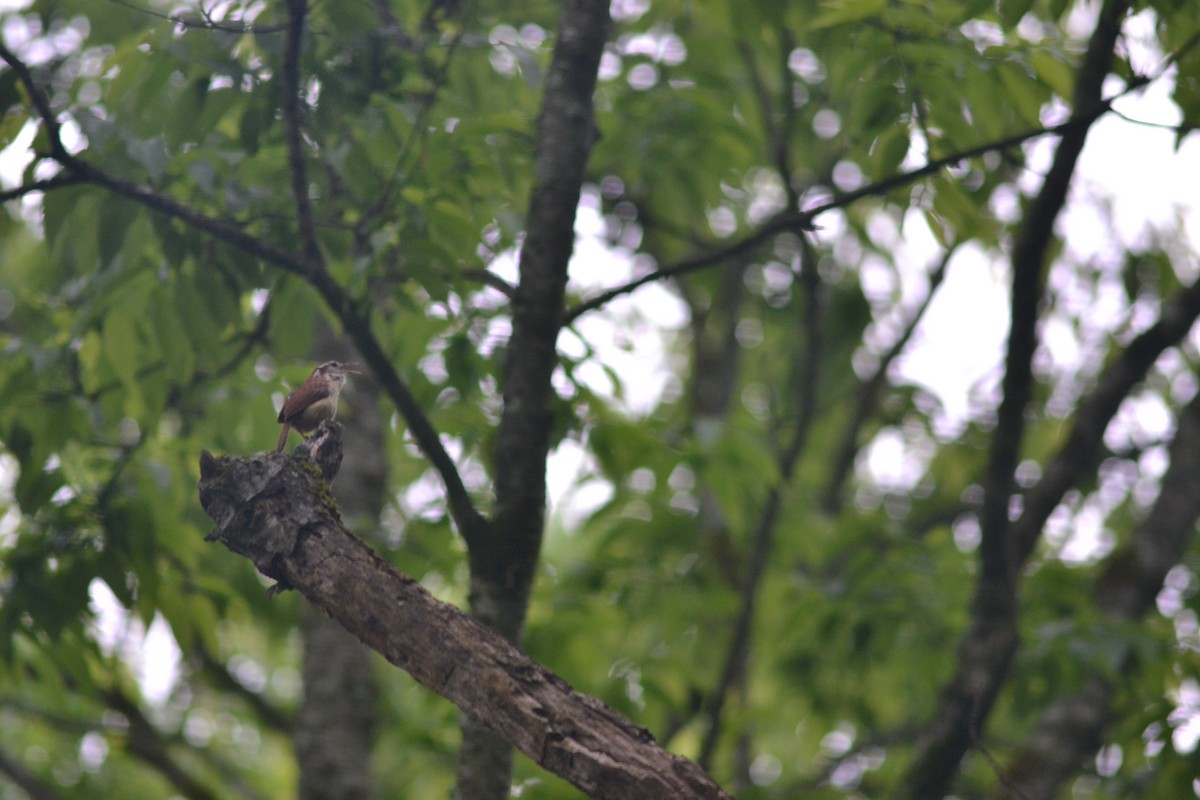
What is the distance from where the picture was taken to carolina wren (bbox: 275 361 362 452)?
3252 mm

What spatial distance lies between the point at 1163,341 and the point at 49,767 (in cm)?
772

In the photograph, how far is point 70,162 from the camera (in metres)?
3.04

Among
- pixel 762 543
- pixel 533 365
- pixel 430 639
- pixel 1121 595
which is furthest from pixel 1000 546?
pixel 430 639

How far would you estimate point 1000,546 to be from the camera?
4.48m

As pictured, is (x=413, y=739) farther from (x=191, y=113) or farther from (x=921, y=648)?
(x=191, y=113)

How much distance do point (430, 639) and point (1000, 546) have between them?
111 inches

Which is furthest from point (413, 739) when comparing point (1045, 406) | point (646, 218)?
point (1045, 406)

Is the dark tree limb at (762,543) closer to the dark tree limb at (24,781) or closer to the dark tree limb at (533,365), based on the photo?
the dark tree limb at (533,365)

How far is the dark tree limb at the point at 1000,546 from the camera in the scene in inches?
171

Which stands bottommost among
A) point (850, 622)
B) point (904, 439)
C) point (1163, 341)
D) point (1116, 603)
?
point (850, 622)

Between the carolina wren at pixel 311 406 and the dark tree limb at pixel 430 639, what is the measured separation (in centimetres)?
58

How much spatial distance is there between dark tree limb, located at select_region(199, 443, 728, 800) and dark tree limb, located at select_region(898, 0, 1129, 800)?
93.4 inches

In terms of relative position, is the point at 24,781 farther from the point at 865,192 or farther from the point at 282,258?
the point at 865,192

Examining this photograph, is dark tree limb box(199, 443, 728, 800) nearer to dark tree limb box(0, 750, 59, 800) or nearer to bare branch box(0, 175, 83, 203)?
bare branch box(0, 175, 83, 203)
